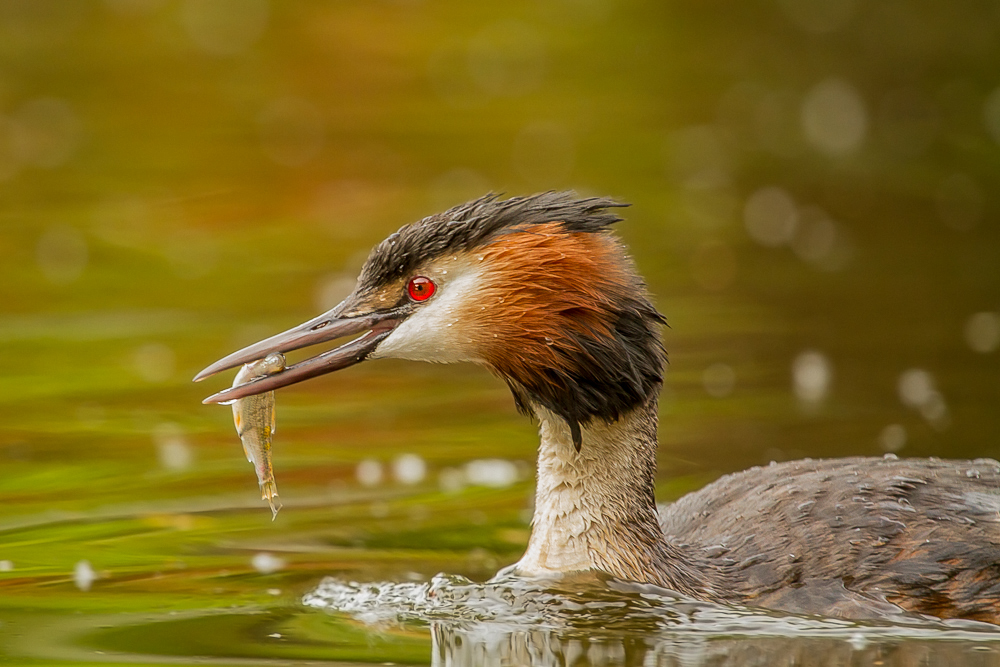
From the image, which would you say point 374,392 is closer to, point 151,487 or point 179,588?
point 151,487

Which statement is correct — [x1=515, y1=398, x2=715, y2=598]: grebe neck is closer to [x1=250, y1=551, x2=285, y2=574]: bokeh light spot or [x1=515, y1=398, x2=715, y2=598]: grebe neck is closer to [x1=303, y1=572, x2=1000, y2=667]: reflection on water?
[x1=303, y1=572, x2=1000, y2=667]: reflection on water

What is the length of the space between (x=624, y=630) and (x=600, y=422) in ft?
2.91

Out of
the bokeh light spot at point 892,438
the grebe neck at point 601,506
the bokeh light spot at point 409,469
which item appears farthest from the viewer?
the bokeh light spot at point 892,438

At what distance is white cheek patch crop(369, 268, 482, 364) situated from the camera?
6578mm

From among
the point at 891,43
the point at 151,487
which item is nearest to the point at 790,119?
the point at 891,43

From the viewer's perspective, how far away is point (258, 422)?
22.0 ft

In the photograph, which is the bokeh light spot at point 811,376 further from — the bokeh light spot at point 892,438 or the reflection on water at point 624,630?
the reflection on water at point 624,630

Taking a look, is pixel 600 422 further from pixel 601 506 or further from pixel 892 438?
pixel 892 438

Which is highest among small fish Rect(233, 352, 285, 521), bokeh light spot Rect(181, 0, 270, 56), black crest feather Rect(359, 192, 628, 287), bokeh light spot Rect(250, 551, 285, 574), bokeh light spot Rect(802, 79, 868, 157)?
bokeh light spot Rect(181, 0, 270, 56)

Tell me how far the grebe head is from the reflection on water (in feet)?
2.31

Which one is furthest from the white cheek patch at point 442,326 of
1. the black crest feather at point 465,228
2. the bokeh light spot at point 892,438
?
the bokeh light spot at point 892,438

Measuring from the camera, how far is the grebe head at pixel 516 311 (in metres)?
6.49

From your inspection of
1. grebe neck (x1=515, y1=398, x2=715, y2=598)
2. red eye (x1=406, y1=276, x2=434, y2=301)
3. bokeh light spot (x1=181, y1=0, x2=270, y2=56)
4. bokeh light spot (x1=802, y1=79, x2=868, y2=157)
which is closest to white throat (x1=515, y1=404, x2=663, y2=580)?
grebe neck (x1=515, y1=398, x2=715, y2=598)

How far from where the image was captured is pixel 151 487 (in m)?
8.59
